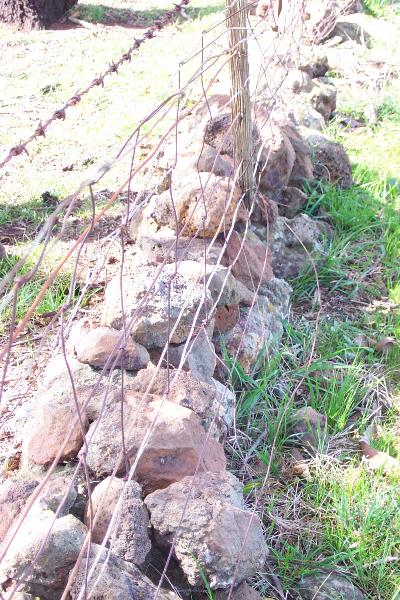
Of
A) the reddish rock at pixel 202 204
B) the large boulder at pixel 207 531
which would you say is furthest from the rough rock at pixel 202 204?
the large boulder at pixel 207 531

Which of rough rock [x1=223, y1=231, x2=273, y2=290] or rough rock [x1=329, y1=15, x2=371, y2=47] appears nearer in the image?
rough rock [x1=223, y1=231, x2=273, y2=290]

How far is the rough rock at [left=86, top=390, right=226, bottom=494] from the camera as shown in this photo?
195 centimetres

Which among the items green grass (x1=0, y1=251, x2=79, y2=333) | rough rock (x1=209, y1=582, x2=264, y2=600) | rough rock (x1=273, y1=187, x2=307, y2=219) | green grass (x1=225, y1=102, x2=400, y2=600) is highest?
rough rock (x1=273, y1=187, x2=307, y2=219)

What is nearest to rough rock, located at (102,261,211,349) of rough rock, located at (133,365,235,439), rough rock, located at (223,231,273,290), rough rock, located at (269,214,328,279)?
rough rock, located at (133,365,235,439)

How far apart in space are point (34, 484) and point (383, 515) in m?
1.15

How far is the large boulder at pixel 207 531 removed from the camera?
5.85ft

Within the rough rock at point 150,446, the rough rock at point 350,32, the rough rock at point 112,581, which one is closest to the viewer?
the rough rock at point 112,581

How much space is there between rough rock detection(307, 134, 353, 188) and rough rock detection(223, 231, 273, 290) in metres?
1.17

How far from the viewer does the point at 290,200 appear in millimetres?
3789

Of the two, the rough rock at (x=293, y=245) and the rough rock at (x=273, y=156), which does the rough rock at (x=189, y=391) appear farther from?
the rough rock at (x=273, y=156)

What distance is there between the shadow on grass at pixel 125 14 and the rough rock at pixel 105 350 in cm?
599

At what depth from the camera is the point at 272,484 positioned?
248 centimetres

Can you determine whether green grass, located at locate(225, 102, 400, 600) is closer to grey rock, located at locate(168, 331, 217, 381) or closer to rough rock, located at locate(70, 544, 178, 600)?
grey rock, located at locate(168, 331, 217, 381)

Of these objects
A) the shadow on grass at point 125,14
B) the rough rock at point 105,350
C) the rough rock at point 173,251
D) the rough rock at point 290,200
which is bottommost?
the rough rock at point 290,200
